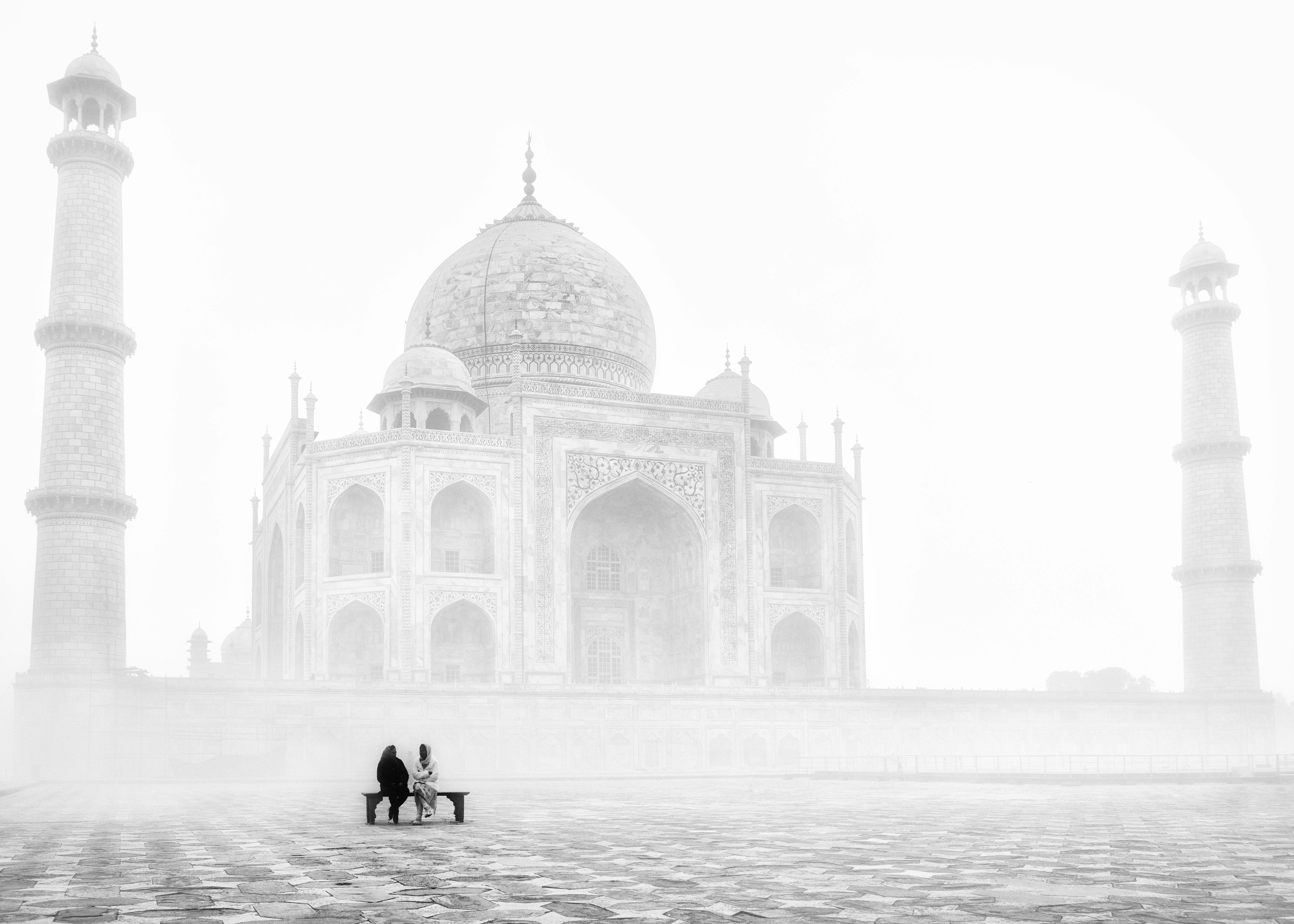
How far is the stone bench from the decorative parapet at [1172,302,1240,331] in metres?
28.5

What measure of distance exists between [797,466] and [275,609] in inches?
507

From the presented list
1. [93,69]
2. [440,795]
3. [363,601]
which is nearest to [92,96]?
[93,69]

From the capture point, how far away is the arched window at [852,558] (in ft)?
109

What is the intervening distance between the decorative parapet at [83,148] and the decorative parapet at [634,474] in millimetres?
10932

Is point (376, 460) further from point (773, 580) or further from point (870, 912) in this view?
point (870, 912)

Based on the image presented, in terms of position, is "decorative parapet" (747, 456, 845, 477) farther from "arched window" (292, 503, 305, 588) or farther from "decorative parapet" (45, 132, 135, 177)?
"decorative parapet" (45, 132, 135, 177)

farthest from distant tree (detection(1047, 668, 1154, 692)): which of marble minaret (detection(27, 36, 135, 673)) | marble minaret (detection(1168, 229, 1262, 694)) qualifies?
marble minaret (detection(27, 36, 135, 673))

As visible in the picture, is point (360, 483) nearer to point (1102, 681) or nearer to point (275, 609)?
point (275, 609)

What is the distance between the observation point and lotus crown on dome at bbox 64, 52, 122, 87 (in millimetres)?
26047

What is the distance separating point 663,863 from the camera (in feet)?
22.6

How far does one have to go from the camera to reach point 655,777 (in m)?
22.0

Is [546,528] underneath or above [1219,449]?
underneath

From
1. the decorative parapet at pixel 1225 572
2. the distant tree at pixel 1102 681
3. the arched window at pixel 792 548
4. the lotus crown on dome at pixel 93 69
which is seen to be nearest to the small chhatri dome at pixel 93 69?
the lotus crown on dome at pixel 93 69

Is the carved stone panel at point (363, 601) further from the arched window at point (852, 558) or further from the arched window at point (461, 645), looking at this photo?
the arched window at point (852, 558)
